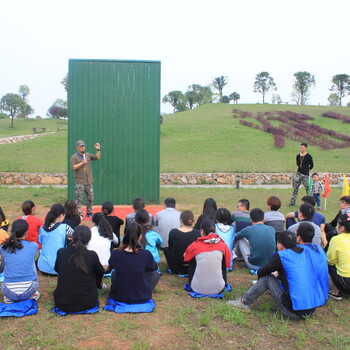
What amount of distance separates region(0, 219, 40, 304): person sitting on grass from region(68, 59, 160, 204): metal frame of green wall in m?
6.52

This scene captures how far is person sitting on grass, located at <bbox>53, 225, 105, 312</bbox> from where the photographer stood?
378 centimetres

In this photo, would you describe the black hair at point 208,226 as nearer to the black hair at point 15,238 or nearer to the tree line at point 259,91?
the black hair at point 15,238

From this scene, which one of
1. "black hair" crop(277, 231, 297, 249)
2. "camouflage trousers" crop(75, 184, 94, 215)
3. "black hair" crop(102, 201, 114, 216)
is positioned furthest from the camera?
"camouflage trousers" crop(75, 184, 94, 215)

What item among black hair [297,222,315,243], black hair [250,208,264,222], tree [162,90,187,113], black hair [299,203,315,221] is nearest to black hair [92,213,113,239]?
black hair [250,208,264,222]

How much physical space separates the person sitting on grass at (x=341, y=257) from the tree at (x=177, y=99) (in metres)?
66.8

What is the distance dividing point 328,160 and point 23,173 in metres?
→ 16.2

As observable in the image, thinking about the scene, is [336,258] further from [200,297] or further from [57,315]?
[57,315]

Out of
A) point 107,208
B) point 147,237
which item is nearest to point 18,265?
point 147,237

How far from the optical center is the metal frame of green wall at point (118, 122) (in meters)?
10.4

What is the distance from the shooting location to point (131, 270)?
12.9 ft

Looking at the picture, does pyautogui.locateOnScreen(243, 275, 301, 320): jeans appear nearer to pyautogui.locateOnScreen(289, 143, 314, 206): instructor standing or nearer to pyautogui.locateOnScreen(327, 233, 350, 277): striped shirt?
pyautogui.locateOnScreen(327, 233, 350, 277): striped shirt

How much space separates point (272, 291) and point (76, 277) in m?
1.93

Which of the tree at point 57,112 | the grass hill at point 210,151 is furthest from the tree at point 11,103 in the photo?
the grass hill at point 210,151

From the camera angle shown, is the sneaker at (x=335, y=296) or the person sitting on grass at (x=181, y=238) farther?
the person sitting on grass at (x=181, y=238)
